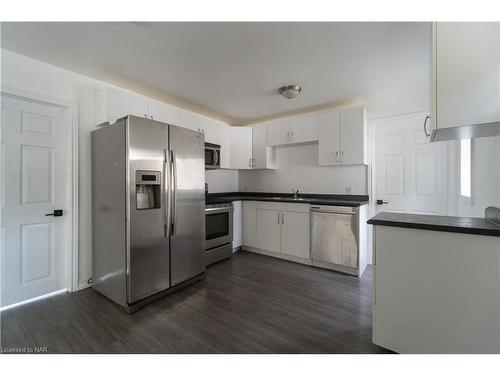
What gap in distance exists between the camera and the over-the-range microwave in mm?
3433

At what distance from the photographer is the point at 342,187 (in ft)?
11.4

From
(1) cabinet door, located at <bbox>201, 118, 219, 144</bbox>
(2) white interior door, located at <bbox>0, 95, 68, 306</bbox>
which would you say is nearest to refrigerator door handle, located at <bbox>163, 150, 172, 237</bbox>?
(2) white interior door, located at <bbox>0, 95, 68, 306</bbox>

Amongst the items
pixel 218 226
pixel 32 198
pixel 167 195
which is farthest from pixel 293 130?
pixel 32 198

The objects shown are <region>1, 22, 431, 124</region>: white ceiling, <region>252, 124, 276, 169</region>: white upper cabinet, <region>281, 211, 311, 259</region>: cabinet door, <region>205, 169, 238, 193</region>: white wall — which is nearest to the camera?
<region>1, 22, 431, 124</region>: white ceiling

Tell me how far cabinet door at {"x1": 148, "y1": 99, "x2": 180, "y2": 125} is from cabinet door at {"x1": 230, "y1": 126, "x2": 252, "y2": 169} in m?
1.20

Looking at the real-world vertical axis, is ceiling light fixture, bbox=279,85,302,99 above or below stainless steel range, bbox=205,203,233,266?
above

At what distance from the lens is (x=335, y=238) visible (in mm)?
2908

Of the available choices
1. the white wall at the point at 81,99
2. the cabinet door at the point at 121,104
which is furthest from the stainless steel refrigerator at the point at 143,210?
the cabinet door at the point at 121,104

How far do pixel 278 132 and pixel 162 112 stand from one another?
6.20 ft

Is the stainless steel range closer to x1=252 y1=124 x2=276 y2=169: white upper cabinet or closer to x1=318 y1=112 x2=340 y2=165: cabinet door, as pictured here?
x1=252 y1=124 x2=276 y2=169: white upper cabinet

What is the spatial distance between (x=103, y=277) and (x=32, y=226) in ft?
2.84

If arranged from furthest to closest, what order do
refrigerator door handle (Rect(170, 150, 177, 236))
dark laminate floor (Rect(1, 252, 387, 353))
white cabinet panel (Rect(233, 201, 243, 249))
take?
white cabinet panel (Rect(233, 201, 243, 249))
refrigerator door handle (Rect(170, 150, 177, 236))
dark laminate floor (Rect(1, 252, 387, 353))
